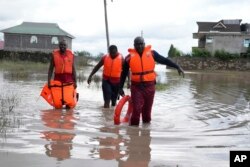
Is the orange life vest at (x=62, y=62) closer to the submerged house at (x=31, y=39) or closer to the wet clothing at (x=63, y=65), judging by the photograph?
the wet clothing at (x=63, y=65)

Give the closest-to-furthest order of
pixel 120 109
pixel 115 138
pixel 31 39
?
1. pixel 115 138
2. pixel 120 109
3. pixel 31 39

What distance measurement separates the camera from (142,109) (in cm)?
902

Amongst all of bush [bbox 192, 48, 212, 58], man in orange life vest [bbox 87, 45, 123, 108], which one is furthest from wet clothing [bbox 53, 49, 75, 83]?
bush [bbox 192, 48, 212, 58]

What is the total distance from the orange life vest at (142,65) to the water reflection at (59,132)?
4.99 feet

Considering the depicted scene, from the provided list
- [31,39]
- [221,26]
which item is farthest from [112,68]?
[31,39]

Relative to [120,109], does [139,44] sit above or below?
above

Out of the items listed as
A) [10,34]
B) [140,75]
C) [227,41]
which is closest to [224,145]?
[140,75]

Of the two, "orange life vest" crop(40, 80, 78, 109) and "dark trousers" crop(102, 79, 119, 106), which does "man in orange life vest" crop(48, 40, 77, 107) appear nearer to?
"orange life vest" crop(40, 80, 78, 109)

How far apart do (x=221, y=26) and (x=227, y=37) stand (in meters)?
2.38

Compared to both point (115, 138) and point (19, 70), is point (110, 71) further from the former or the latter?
point (19, 70)

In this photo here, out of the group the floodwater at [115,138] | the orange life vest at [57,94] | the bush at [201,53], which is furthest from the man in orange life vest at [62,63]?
the bush at [201,53]

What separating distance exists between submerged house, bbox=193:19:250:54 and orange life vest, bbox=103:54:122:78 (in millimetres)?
48835

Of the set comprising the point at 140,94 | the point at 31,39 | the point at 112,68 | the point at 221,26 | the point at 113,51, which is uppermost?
the point at 221,26

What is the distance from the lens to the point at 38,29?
64.0 metres
